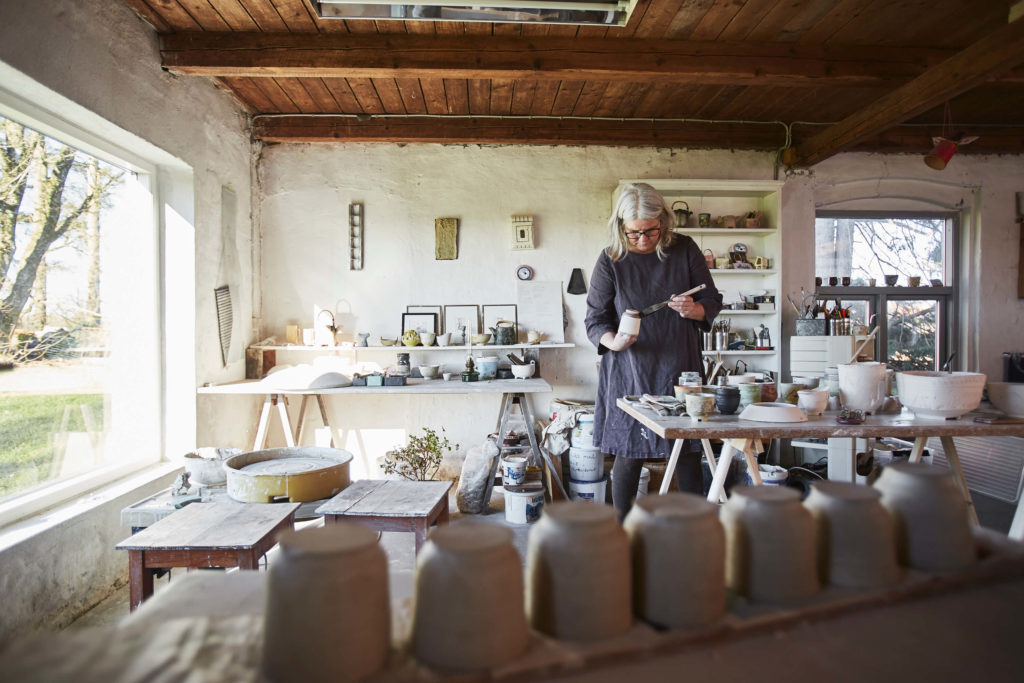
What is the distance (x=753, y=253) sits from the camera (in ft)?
15.9

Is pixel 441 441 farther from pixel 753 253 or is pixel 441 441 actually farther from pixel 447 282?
pixel 753 253

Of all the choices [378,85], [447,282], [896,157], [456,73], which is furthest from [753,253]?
[378,85]

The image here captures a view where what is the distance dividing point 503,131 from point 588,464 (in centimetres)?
272

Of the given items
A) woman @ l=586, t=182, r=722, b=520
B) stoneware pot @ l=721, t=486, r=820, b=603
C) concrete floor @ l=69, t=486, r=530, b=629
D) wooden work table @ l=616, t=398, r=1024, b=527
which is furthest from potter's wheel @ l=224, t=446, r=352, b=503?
stoneware pot @ l=721, t=486, r=820, b=603

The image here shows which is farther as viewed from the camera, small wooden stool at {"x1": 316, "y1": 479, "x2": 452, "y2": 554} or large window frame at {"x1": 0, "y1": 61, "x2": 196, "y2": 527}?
large window frame at {"x1": 0, "y1": 61, "x2": 196, "y2": 527}

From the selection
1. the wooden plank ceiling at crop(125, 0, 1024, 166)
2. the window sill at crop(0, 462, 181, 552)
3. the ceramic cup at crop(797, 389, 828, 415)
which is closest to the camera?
the ceramic cup at crop(797, 389, 828, 415)

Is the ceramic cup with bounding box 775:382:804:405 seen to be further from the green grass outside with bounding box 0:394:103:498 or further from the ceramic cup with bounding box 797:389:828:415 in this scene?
the green grass outside with bounding box 0:394:103:498

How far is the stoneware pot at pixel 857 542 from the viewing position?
907 mm

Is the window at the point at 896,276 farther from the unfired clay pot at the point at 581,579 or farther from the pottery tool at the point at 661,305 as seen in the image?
the unfired clay pot at the point at 581,579

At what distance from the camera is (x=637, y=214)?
97.0 inches

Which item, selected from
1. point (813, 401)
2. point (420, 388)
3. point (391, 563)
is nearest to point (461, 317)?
point (420, 388)

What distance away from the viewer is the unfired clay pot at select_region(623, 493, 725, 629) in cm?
83

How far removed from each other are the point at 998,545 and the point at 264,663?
1229 mm

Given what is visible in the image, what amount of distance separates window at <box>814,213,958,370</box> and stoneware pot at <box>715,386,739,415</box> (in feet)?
11.0
